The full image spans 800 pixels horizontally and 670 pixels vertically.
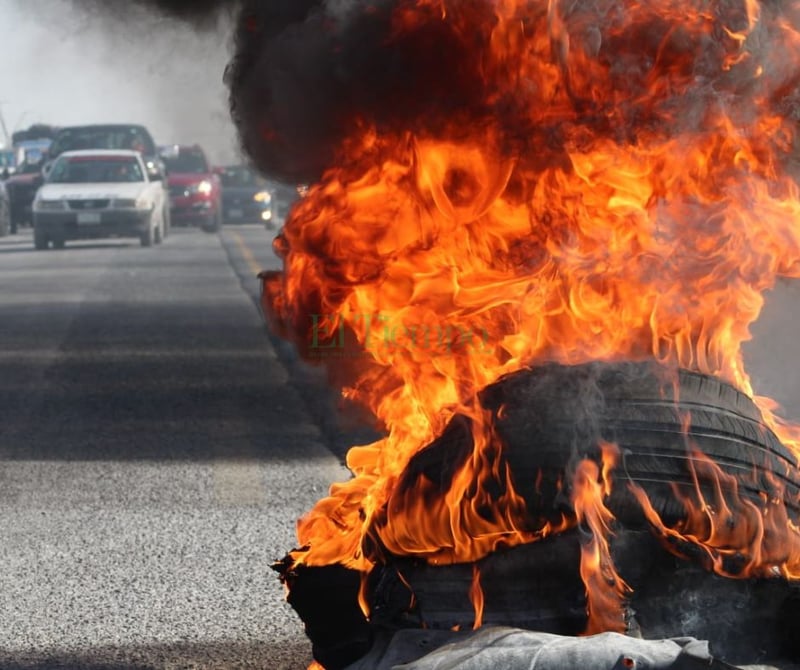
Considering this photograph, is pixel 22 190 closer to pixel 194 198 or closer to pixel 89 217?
pixel 194 198

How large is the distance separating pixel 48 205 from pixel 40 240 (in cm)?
104

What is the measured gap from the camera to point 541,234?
4133 millimetres

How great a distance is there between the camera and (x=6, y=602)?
608 cm

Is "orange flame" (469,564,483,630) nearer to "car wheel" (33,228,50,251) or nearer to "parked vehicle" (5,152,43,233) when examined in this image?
"car wheel" (33,228,50,251)

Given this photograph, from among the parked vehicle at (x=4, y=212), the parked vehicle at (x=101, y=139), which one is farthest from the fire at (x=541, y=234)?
the parked vehicle at (x=4, y=212)

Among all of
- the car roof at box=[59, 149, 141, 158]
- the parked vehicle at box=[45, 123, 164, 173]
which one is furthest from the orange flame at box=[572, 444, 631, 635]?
the parked vehicle at box=[45, 123, 164, 173]

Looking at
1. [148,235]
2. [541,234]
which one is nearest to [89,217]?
[148,235]

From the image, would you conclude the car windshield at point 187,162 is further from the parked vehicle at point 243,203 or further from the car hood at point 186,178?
the parked vehicle at point 243,203

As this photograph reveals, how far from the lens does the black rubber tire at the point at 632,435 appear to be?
3740mm

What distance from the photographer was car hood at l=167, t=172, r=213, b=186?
41750 millimetres

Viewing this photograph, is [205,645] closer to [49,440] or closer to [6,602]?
[6,602]

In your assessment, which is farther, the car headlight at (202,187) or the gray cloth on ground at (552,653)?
the car headlight at (202,187)

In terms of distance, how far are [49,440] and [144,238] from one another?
23.7 metres

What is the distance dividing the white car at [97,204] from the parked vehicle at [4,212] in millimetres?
5532
